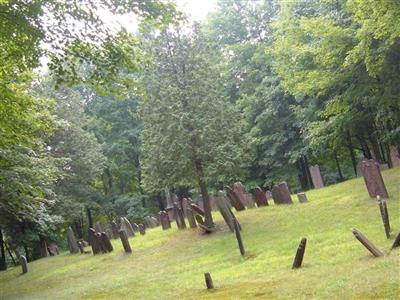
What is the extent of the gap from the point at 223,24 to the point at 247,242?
73.6 feet

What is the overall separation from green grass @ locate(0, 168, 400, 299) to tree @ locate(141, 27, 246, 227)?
2.37 m

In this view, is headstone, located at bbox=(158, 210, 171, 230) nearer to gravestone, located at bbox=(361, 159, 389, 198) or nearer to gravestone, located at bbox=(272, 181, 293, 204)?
gravestone, located at bbox=(272, 181, 293, 204)

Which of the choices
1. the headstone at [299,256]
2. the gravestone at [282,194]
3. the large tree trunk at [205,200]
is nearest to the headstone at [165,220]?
the large tree trunk at [205,200]

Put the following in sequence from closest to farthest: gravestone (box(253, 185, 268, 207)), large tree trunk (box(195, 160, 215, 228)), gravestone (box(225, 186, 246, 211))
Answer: large tree trunk (box(195, 160, 215, 228)), gravestone (box(253, 185, 268, 207)), gravestone (box(225, 186, 246, 211))

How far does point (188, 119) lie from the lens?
17609 mm

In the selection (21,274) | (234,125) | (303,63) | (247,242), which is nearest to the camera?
(247,242)

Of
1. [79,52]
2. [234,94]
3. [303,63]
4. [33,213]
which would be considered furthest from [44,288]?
[234,94]

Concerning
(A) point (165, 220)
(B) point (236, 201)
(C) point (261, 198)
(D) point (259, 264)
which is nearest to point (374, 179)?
(D) point (259, 264)

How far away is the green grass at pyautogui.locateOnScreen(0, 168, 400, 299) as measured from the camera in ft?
25.9

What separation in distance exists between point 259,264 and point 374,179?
5.51 m

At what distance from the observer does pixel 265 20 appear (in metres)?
32.5

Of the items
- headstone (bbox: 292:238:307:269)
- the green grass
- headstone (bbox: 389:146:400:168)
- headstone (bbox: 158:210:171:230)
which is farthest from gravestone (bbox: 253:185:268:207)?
headstone (bbox: 292:238:307:269)

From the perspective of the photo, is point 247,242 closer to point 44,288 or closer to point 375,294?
point 44,288

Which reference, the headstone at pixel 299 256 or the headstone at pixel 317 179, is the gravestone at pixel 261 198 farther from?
the headstone at pixel 299 256
